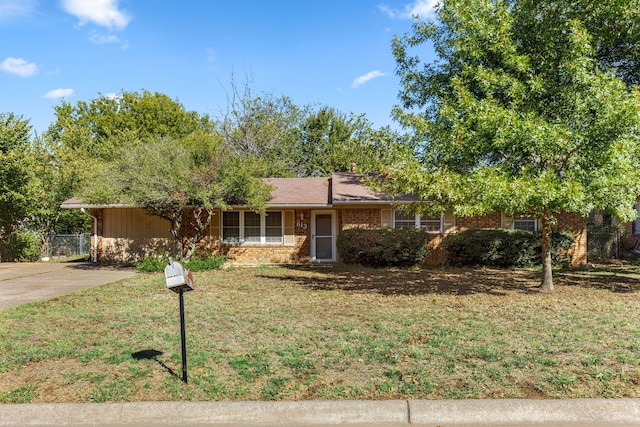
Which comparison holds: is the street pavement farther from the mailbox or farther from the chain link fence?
the chain link fence

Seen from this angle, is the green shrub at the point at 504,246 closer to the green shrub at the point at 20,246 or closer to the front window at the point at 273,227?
the front window at the point at 273,227

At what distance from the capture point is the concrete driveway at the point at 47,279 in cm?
1091

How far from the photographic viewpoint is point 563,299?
942 cm

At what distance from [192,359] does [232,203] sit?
1141 centimetres

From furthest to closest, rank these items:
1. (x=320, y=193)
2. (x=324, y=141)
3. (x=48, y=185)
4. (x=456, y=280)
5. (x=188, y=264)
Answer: (x=324, y=141) → (x=48, y=185) → (x=320, y=193) → (x=188, y=264) → (x=456, y=280)

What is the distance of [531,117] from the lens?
8859 millimetres

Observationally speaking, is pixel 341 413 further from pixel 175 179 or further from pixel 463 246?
pixel 463 246

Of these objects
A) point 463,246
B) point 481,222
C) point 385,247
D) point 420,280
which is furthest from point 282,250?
point 481,222

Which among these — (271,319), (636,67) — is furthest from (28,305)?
(636,67)

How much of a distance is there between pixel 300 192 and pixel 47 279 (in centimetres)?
902

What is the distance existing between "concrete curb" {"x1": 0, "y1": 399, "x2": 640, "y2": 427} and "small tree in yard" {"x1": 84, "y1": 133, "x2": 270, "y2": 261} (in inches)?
407

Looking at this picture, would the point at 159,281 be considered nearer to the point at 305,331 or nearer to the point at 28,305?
the point at 28,305

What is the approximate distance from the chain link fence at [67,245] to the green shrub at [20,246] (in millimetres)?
1033

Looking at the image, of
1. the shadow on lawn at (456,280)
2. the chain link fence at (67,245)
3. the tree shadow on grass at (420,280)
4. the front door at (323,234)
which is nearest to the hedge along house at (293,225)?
the front door at (323,234)
